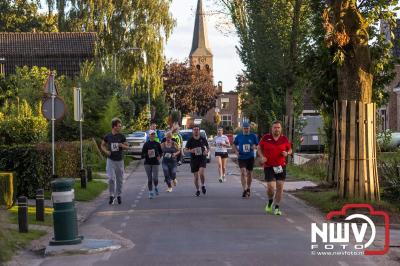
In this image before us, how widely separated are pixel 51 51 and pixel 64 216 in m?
43.1

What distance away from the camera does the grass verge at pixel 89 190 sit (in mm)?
20155

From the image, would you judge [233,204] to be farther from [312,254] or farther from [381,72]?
[312,254]

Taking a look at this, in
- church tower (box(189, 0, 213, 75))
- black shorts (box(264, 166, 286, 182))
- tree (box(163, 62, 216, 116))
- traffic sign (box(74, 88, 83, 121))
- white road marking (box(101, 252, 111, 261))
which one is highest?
church tower (box(189, 0, 213, 75))

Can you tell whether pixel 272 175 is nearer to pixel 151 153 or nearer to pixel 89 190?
pixel 151 153

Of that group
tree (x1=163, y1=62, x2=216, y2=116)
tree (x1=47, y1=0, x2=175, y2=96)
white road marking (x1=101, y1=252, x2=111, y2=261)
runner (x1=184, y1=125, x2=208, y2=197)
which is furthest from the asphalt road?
tree (x1=163, y1=62, x2=216, y2=116)

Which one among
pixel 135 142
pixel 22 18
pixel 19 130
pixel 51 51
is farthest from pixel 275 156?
pixel 22 18

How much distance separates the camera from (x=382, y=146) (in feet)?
99.9

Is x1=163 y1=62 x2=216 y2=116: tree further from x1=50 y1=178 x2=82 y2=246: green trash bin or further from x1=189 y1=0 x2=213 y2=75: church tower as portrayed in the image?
x1=50 y1=178 x2=82 y2=246: green trash bin

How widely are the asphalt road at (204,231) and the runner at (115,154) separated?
0.53 metres

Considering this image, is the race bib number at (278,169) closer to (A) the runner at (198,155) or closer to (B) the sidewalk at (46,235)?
(B) the sidewalk at (46,235)

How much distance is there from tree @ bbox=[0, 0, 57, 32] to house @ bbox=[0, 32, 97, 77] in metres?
14.8

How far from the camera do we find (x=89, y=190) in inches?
855

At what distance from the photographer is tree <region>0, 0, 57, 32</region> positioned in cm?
7075

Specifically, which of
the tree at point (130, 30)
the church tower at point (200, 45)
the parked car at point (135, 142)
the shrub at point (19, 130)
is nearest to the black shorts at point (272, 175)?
the shrub at point (19, 130)
